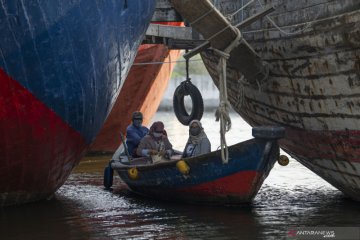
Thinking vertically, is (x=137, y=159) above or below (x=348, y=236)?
above

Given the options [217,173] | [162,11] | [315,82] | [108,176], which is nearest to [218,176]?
[217,173]

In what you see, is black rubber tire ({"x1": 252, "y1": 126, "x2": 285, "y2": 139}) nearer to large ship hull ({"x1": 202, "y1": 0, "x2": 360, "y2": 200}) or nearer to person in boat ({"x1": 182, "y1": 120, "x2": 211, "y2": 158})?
large ship hull ({"x1": 202, "y1": 0, "x2": 360, "y2": 200})

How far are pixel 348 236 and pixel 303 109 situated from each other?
236 cm

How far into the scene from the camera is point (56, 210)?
35.3ft

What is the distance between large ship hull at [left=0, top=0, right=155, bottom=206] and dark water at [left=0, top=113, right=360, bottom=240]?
63 centimetres

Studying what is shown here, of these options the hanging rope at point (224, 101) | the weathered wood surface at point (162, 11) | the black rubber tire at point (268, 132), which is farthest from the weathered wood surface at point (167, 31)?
the black rubber tire at point (268, 132)

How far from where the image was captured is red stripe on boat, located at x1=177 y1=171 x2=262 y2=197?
33.1ft

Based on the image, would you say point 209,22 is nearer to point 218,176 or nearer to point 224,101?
point 224,101

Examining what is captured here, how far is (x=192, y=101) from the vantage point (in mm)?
13742

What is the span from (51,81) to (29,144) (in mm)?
851

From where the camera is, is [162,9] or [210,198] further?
[162,9]

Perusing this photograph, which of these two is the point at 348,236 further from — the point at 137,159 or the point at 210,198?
the point at 137,159

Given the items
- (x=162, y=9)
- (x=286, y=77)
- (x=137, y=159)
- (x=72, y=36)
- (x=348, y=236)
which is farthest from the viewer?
(x=162, y=9)

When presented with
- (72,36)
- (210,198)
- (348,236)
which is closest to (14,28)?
(72,36)
